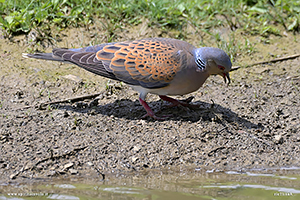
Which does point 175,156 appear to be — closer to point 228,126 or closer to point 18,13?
point 228,126

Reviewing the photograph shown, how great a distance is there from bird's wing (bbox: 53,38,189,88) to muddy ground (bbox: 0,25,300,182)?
0.53m

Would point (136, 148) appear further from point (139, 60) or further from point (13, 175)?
point (13, 175)

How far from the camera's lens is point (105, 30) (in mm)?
6527

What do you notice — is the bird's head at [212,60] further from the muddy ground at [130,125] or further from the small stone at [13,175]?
the small stone at [13,175]

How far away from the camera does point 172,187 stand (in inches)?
140

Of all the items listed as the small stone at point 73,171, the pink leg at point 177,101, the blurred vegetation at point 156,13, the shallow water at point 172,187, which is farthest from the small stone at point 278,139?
the blurred vegetation at point 156,13

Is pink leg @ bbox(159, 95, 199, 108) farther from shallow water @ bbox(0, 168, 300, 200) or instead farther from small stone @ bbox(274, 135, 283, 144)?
shallow water @ bbox(0, 168, 300, 200)

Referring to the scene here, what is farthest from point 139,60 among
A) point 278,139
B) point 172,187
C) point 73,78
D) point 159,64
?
point 278,139

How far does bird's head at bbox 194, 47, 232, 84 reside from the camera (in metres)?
4.45

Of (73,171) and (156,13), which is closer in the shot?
(73,171)

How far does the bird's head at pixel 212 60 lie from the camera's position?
4445 millimetres

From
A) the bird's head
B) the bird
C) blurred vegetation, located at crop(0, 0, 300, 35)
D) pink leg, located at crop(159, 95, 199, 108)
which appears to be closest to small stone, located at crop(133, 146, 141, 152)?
the bird

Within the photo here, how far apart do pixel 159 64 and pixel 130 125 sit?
825 mm

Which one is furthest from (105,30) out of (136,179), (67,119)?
(136,179)
